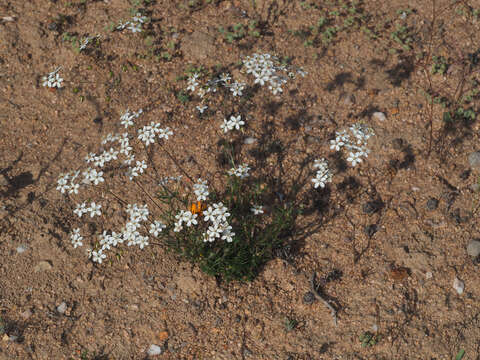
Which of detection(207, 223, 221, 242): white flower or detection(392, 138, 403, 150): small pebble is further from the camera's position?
detection(392, 138, 403, 150): small pebble

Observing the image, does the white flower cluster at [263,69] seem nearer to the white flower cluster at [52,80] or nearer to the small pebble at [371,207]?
the small pebble at [371,207]

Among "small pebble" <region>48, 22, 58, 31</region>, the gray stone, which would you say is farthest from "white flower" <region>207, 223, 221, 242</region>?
"small pebble" <region>48, 22, 58, 31</region>

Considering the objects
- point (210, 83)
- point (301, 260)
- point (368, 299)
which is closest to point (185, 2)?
point (210, 83)

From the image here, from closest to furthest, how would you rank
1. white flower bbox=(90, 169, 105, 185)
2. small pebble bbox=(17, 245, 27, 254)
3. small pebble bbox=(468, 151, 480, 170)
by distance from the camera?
white flower bbox=(90, 169, 105, 185) < small pebble bbox=(17, 245, 27, 254) < small pebble bbox=(468, 151, 480, 170)

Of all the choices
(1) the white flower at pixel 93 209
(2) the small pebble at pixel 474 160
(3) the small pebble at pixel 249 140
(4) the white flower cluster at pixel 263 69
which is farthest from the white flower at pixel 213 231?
(2) the small pebble at pixel 474 160

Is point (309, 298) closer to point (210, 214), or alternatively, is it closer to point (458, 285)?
point (210, 214)

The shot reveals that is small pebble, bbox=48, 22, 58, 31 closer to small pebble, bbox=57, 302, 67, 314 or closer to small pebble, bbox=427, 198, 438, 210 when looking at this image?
small pebble, bbox=57, 302, 67, 314
